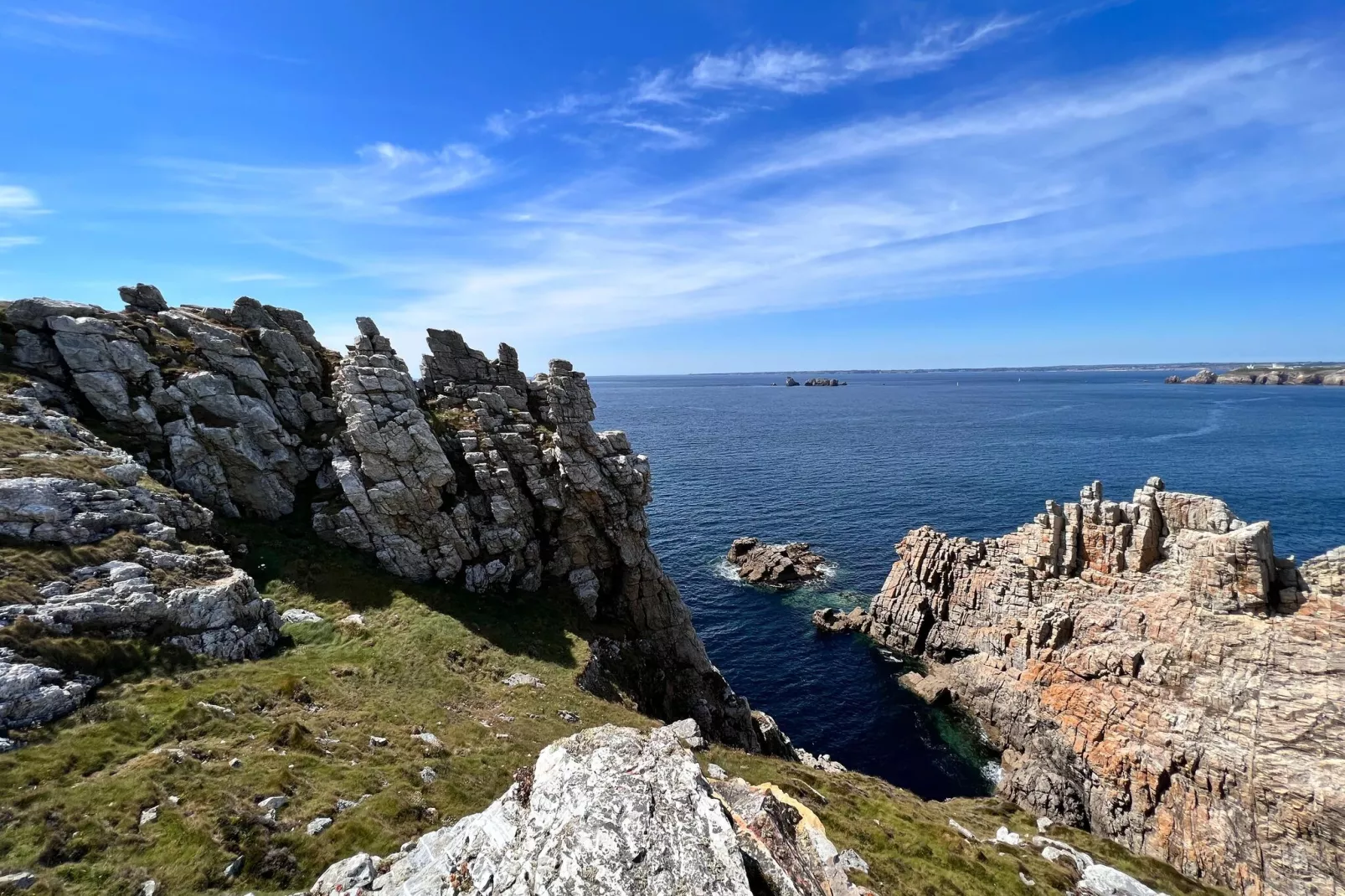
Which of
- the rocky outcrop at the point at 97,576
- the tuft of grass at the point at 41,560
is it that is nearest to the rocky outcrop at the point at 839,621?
the rocky outcrop at the point at 97,576

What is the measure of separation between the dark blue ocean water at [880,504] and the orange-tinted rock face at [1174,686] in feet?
25.1

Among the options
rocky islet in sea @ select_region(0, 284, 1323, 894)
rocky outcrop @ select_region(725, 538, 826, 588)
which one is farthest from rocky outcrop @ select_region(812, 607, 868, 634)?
rocky islet in sea @ select_region(0, 284, 1323, 894)

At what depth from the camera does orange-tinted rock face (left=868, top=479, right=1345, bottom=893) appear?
32844 mm

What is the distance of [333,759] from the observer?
78.2 feet

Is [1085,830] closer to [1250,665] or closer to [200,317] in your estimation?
[1250,665]

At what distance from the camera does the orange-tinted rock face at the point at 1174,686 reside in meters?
32.8

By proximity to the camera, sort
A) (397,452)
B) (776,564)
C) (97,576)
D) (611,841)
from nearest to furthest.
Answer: (611,841) < (97,576) < (397,452) < (776,564)

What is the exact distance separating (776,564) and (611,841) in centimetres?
6723

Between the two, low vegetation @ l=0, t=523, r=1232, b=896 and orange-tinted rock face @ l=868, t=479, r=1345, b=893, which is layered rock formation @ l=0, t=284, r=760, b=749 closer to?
low vegetation @ l=0, t=523, r=1232, b=896

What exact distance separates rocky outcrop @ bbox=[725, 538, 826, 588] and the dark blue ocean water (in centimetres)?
269

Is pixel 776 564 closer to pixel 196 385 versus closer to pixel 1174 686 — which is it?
pixel 1174 686

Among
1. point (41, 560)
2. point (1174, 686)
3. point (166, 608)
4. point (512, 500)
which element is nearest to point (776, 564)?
point (512, 500)

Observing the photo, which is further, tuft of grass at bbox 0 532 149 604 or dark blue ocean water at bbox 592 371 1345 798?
dark blue ocean water at bbox 592 371 1345 798

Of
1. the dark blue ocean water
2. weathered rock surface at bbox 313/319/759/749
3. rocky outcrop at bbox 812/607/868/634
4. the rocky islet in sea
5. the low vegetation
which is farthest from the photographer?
rocky outcrop at bbox 812/607/868/634
